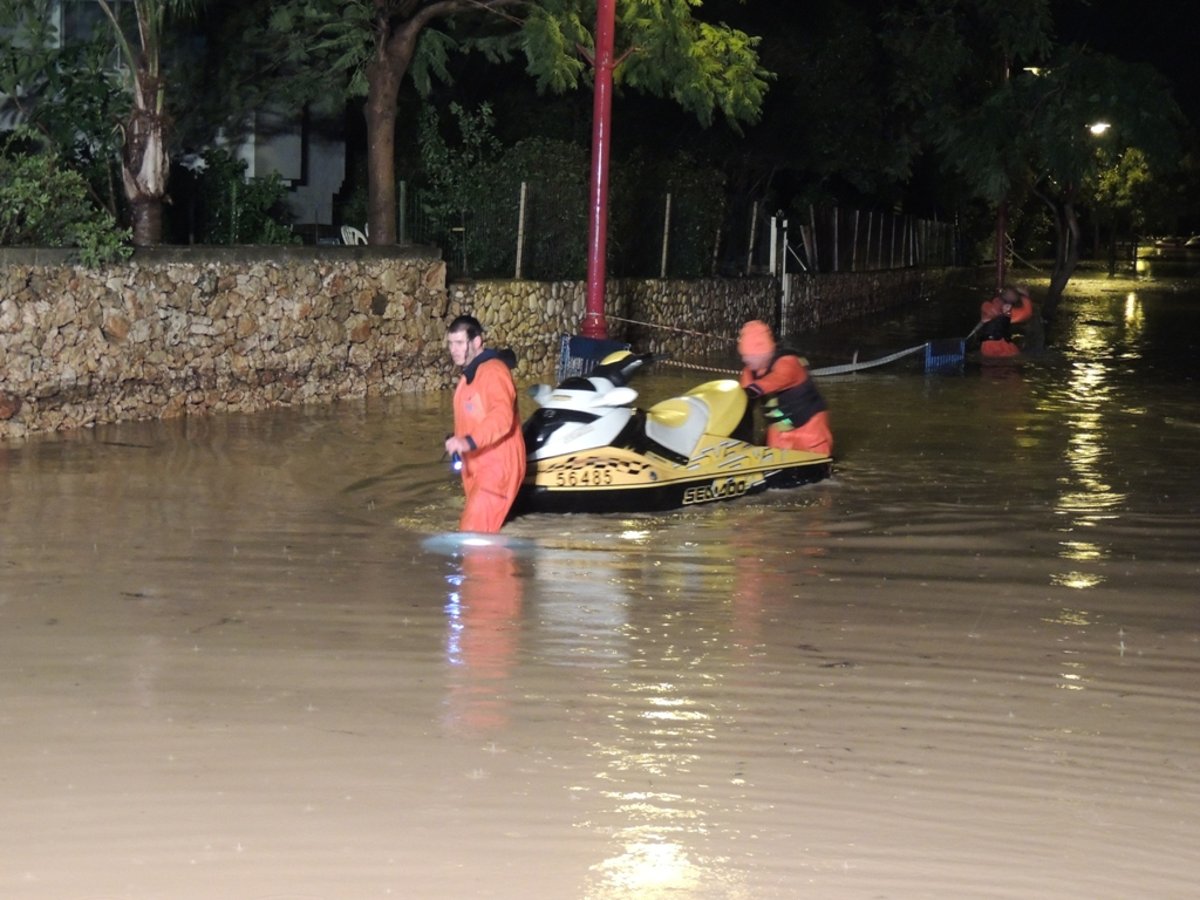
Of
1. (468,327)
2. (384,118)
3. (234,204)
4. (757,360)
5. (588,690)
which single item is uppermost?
(384,118)

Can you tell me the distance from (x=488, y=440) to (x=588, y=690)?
325cm

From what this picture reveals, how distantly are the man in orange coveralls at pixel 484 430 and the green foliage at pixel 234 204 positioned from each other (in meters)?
10.9

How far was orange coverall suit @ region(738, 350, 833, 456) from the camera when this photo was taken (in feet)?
43.5

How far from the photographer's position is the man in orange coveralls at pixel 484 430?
403 inches

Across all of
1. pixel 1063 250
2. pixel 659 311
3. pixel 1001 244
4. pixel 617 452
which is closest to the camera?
pixel 617 452

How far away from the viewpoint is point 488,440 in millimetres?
10250

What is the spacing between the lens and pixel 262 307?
56.6 ft

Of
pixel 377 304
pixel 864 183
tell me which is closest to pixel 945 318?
pixel 864 183

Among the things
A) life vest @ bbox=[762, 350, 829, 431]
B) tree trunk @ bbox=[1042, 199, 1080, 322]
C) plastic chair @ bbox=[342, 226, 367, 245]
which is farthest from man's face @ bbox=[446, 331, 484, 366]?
tree trunk @ bbox=[1042, 199, 1080, 322]

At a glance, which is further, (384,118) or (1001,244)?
(1001,244)

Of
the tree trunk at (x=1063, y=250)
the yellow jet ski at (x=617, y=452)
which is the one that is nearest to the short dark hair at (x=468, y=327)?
the yellow jet ski at (x=617, y=452)

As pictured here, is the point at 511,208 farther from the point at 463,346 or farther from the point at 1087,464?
the point at 463,346

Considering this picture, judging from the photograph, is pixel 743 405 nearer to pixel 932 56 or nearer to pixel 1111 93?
pixel 1111 93

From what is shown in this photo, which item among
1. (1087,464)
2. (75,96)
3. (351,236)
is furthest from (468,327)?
(351,236)
